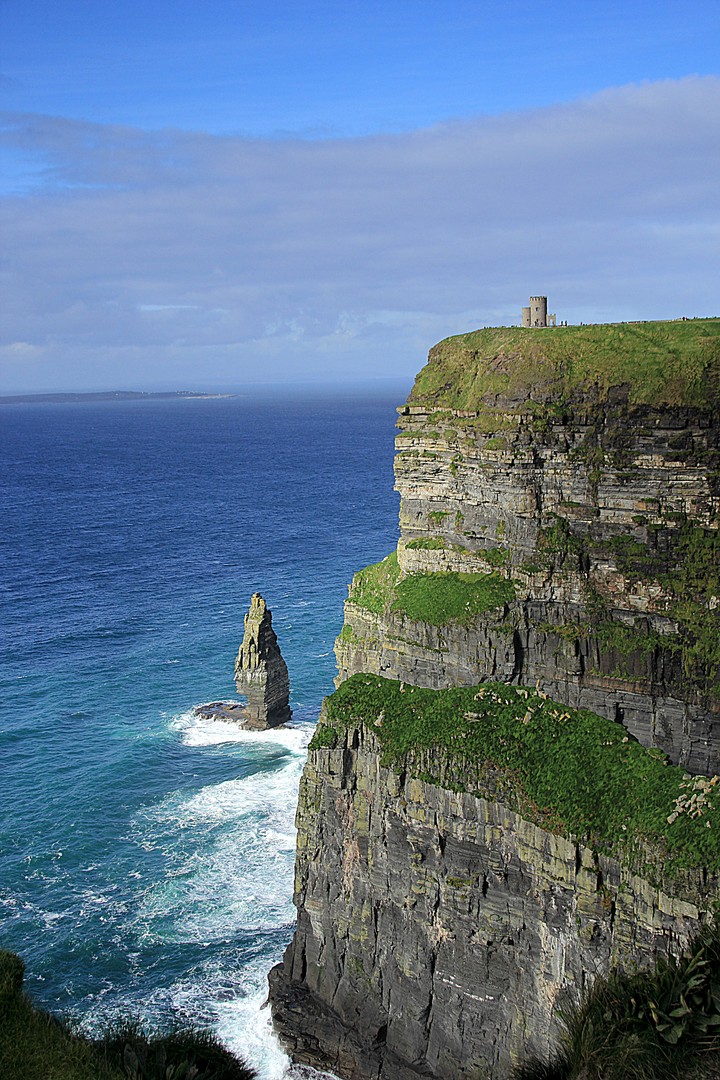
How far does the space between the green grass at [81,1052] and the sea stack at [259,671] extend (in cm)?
3366

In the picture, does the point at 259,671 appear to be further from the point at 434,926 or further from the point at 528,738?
the point at 528,738

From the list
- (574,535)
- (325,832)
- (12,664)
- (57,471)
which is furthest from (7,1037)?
(57,471)

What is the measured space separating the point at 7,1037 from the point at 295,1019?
42.1ft

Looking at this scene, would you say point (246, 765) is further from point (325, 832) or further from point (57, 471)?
point (57, 471)

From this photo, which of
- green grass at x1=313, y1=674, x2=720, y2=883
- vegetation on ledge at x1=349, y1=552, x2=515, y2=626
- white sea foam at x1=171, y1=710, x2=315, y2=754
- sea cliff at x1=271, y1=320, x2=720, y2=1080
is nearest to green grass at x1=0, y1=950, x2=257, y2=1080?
sea cliff at x1=271, y1=320, x2=720, y2=1080

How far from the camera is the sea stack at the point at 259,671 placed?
58219 millimetres

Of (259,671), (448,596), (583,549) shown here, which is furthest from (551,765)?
(259,671)

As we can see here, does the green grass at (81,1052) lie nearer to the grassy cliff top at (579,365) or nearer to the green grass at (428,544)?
the green grass at (428,544)

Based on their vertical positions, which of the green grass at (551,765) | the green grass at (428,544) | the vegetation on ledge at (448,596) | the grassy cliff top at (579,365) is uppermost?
the grassy cliff top at (579,365)

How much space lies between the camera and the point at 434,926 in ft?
94.0

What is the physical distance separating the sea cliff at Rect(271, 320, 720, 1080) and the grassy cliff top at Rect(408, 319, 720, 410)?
0.10 meters

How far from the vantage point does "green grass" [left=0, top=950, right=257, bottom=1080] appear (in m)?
20.6

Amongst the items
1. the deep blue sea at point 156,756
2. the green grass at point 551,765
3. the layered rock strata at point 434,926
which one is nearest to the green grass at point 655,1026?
the layered rock strata at point 434,926

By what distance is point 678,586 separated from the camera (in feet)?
97.1
